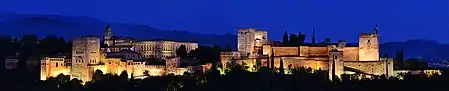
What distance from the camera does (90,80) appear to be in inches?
1844

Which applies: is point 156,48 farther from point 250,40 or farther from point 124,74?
point 124,74

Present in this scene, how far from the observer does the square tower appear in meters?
50.6

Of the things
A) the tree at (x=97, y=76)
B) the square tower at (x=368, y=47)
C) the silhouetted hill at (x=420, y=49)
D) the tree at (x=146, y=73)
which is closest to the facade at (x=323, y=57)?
the square tower at (x=368, y=47)

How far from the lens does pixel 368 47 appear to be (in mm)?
50969

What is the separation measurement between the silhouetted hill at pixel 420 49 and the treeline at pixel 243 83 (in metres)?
95.4

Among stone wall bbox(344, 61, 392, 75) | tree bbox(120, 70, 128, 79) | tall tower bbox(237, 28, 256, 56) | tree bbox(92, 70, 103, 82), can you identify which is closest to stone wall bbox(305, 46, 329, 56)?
stone wall bbox(344, 61, 392, 75)

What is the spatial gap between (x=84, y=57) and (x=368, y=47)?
65.7 feet

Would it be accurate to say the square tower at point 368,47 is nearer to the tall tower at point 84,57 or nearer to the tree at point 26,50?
the tall tower at point 84,57

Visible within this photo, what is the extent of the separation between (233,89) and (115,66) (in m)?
8.59

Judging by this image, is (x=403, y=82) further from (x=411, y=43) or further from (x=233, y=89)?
(x=411, y=43)

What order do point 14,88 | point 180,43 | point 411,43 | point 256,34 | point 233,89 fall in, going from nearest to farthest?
point 233,89, point 14,88, point 256,34, point 180,43, point 411,43

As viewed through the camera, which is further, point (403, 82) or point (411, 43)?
point (411, 43)

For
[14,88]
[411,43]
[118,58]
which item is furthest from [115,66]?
[411,43]

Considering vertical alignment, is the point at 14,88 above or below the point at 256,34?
below
